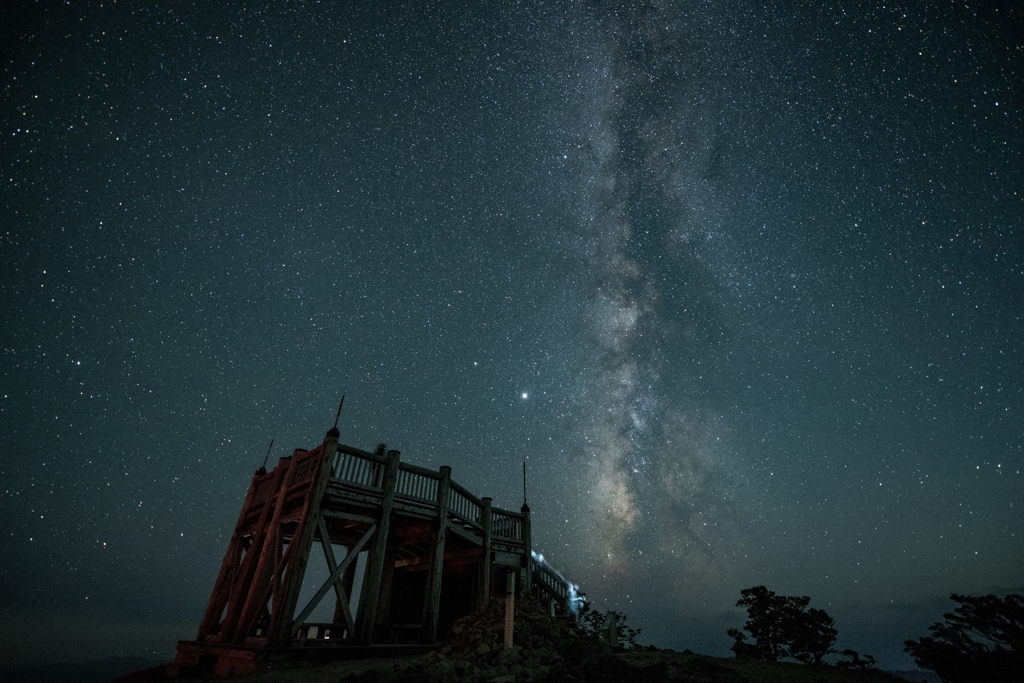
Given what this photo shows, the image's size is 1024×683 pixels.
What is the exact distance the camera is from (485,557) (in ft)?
51.4

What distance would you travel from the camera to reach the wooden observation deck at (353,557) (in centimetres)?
1121

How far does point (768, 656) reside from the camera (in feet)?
70.4

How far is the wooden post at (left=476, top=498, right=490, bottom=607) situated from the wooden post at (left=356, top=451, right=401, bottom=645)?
3908 mm

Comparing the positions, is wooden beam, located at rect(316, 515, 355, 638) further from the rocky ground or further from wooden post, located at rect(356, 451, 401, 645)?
the rocky ground

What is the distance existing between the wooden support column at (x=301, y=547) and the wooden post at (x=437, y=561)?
3487mm

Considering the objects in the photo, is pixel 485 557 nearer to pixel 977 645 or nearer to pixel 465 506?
pixel 465 506

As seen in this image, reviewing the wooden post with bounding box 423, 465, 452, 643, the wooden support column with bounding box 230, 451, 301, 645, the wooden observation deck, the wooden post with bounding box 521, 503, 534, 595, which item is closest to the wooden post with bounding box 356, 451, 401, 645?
the wooden observation deck

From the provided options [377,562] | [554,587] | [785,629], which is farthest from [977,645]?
[377,562]

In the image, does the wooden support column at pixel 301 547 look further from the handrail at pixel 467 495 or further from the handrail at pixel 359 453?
the handrail at pixel 467 495

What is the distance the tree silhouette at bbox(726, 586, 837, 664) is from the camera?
20.9m

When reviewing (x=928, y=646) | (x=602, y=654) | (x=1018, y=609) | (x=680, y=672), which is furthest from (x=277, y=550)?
(x=1018, y=609)

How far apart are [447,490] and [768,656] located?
695 inches

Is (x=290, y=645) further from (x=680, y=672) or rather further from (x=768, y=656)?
(x=768, y=656)

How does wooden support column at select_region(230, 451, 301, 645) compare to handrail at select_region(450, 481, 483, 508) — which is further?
Answer: handrail at select_region(450, 481, 483, 508)
